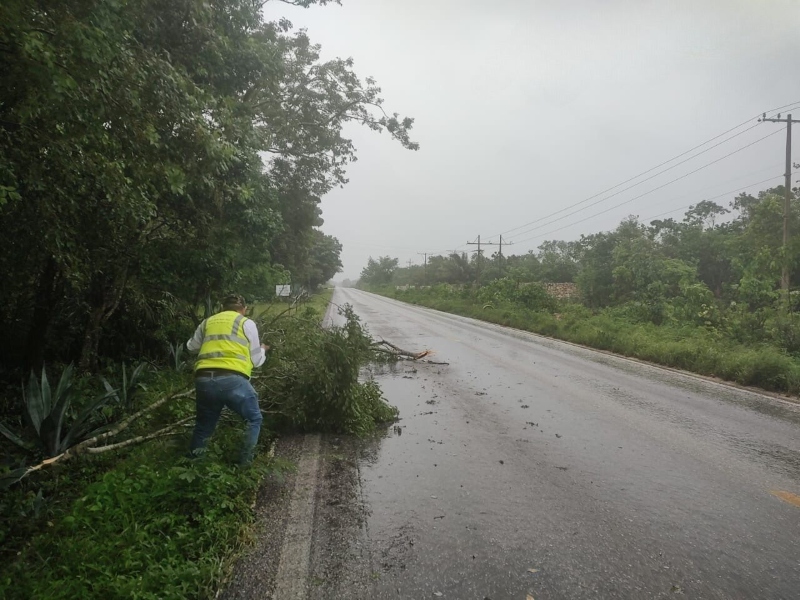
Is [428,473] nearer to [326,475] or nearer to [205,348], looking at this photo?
[326,475]

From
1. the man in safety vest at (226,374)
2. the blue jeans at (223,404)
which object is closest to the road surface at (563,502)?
the blue jeans at (223,404)

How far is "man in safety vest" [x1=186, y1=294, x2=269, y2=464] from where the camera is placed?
4137 millimetres

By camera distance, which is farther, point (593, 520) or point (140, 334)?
point (140, 334)

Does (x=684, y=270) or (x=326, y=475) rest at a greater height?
(x=684, y=270)

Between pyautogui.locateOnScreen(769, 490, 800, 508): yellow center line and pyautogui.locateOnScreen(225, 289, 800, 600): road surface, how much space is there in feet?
0.08

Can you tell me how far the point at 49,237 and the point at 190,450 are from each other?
2614 millimetres

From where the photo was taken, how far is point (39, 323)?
22.3 ft

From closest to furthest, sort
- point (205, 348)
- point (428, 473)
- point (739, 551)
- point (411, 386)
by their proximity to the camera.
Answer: point (739, 551) < point (205, 348) < point (428, 473) < point (411, 386)

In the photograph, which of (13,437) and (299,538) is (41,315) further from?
(299,538)

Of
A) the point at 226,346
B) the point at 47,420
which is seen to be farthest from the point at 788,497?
the point at 47,420

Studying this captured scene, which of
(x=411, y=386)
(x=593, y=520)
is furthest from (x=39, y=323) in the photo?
(x=593, y=520)

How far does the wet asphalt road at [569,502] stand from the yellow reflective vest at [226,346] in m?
1.41

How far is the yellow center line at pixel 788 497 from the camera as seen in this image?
398cm

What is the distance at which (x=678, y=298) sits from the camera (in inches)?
727
